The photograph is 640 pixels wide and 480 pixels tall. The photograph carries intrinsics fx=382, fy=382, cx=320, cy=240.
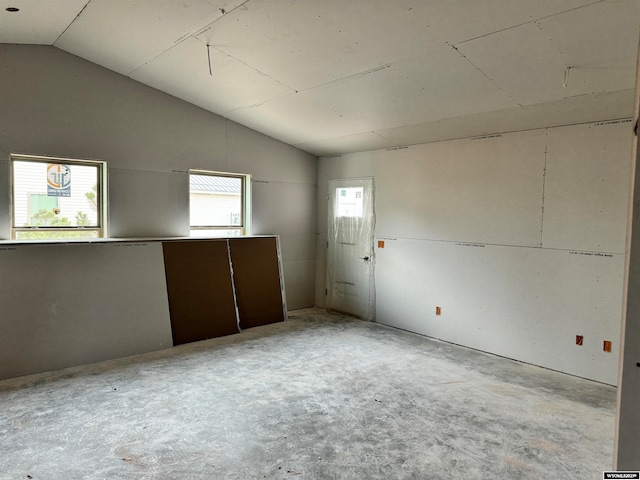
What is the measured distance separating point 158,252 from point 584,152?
450cm

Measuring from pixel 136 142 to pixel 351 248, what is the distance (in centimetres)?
319

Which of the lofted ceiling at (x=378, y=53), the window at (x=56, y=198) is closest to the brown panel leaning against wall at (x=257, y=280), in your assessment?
the window at (x=56, y=198)

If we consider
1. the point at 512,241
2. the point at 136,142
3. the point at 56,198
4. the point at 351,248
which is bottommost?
the point at 351,248

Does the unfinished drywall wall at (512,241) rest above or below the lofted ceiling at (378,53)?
below

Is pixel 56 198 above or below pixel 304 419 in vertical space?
above

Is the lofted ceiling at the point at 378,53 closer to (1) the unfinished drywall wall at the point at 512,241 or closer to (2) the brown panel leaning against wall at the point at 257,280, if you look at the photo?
(1) the unfinished drywall wall at the point at 512,241

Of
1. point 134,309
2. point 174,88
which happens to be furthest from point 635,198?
point 174,88

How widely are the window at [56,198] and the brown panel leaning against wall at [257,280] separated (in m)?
1.66

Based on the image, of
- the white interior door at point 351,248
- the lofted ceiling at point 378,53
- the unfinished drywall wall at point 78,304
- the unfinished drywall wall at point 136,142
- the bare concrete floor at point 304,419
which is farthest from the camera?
the white interior door at point 351,248

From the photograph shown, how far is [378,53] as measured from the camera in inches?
120

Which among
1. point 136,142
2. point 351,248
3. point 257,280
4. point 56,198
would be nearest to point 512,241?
point 351,248

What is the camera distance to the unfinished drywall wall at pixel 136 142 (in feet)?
12.3

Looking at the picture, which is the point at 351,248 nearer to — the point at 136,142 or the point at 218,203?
the point at 218,203

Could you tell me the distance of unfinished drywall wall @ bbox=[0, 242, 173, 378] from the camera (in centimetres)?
346
